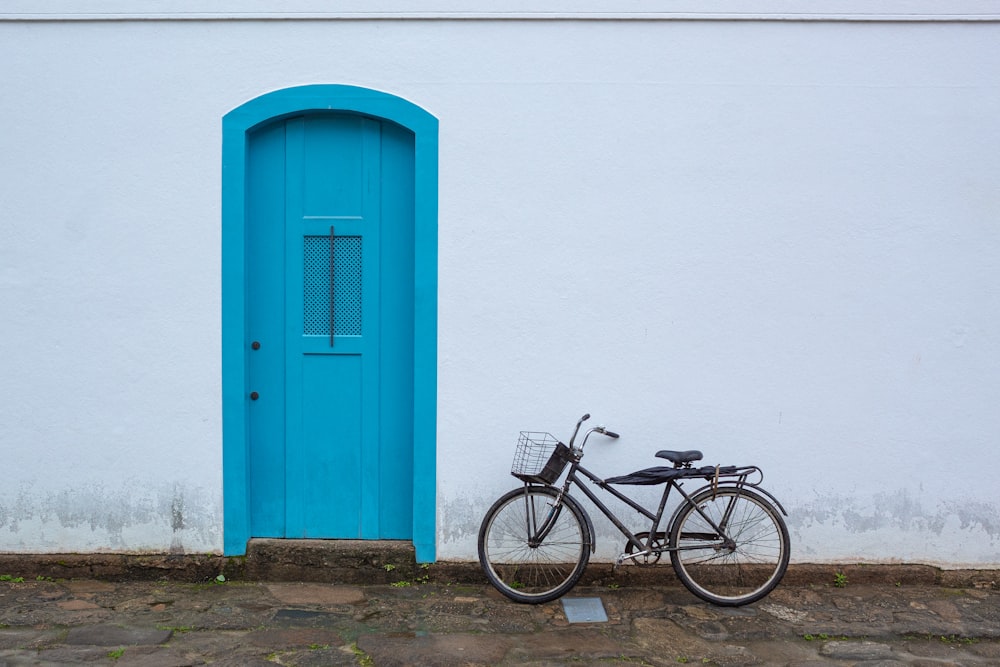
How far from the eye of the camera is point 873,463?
5.48m

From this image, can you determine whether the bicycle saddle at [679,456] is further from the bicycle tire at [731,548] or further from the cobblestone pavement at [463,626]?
the cobblestone pavement at [463,626]

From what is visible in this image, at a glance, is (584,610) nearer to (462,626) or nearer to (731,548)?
(462,626)

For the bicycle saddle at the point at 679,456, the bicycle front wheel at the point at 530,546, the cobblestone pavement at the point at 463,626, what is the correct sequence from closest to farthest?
1. the cobblestone pavement at the point at 463,626
2. the bicycle saddle at the point at 679,456
3. the bicycle front wheel at the point at 530,546

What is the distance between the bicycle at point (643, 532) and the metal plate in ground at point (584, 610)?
95 mm

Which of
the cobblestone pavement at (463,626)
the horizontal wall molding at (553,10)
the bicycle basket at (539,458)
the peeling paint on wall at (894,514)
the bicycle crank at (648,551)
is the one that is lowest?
the cobblestone pavement at (463,626)

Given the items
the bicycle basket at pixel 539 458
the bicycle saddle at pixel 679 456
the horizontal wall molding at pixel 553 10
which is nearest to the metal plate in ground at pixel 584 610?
Result: the bicycle basket at pixel 539 458

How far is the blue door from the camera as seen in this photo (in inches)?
219

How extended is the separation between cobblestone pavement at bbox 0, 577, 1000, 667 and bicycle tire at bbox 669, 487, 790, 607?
0.14 meters

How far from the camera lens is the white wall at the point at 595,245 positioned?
212 inches

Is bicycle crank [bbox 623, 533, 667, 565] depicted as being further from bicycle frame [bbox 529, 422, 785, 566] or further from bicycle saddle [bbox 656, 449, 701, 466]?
bicycle saddle [bbox 656, 449, 701, 466]

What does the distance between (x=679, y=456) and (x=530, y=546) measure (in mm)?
1021

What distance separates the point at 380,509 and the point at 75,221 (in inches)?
102

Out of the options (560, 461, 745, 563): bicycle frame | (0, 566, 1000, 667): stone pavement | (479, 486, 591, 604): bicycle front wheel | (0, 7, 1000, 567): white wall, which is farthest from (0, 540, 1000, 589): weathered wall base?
(560, 461, 745, 563): bicycle frame

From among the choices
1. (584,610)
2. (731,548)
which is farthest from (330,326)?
(731,548)
